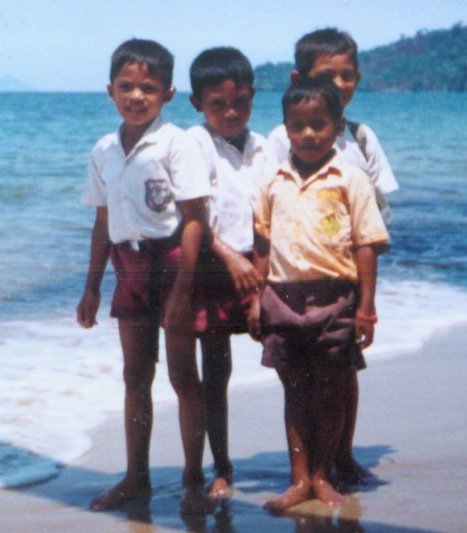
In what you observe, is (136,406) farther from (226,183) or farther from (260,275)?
(226,183)

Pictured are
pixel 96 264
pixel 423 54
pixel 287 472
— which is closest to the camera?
pixel 96 264

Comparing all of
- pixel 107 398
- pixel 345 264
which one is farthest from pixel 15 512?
pixel 107 398

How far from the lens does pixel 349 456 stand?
383cm

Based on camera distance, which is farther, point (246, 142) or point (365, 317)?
point (246, 142)

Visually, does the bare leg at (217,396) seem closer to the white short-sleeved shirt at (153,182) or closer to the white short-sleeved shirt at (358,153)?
the white short-sleeved shirt at (153,182)

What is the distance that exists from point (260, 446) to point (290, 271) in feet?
3.87

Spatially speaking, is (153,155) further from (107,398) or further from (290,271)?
(107,398)

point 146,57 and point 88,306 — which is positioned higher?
point 146,57

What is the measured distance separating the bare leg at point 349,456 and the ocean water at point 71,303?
41.0 inches

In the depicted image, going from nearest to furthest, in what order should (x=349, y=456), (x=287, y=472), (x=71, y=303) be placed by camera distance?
(x=349, y=456)
(x=287, y=472)
(x=71, y=303)

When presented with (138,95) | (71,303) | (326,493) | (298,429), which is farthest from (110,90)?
(71,303)

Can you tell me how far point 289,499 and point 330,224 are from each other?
0.82 m

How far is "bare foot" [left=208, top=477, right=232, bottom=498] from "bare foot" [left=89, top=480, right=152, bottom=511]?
0.20 m

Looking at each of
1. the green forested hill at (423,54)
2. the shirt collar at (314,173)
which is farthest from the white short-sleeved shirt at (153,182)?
the green forested hill at (423,54)
